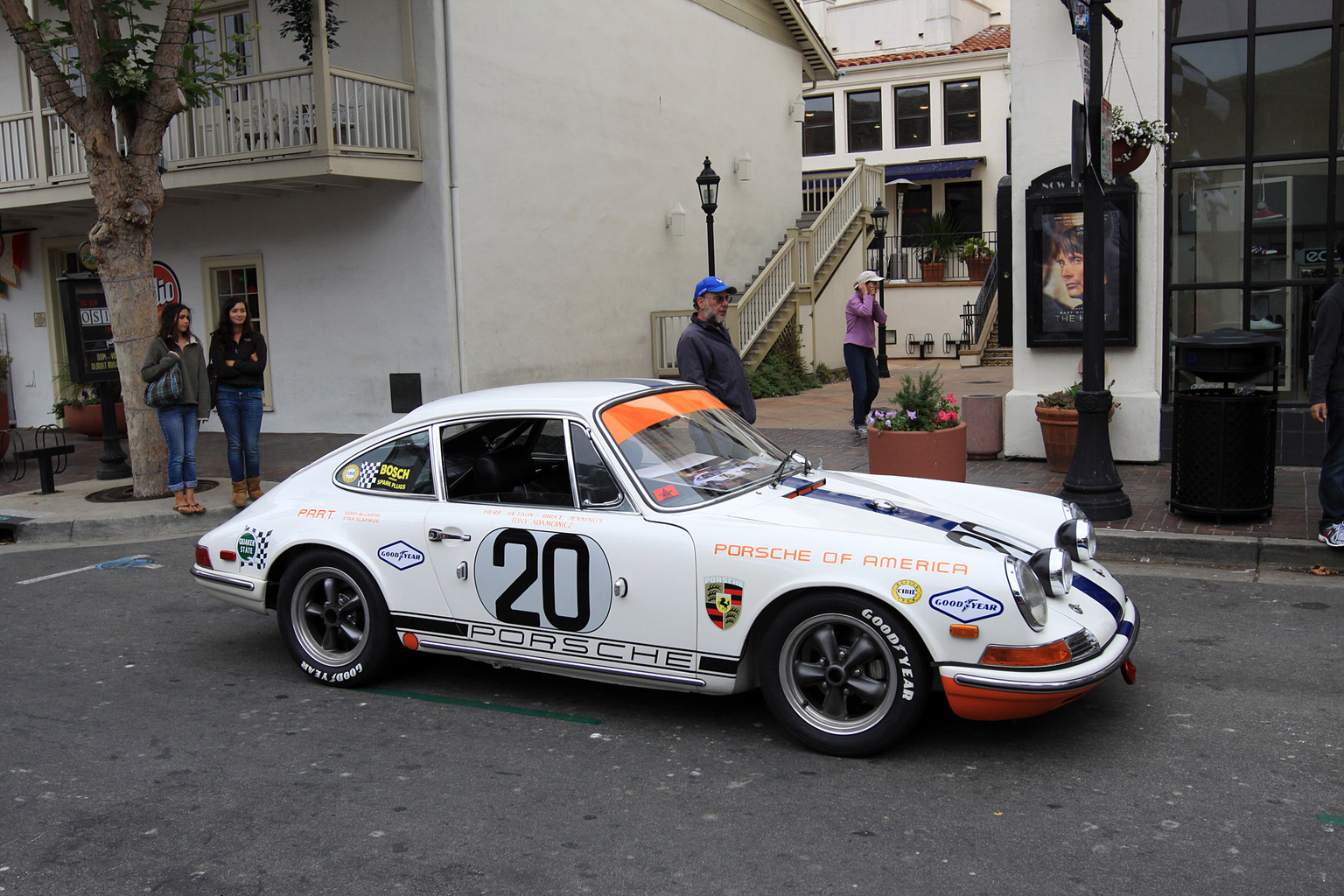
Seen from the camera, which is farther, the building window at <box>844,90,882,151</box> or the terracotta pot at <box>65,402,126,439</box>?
the building window at <box>844,90,882,151</box>

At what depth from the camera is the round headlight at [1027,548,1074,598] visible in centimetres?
415

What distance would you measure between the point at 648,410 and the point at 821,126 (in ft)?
93.6

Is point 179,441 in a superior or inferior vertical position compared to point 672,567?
superior

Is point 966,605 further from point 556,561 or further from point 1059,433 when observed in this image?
point 1059,433

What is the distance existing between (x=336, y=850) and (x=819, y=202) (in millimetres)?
21845

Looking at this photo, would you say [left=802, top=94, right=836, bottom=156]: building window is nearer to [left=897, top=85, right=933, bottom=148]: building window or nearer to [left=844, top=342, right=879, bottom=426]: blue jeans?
[left=897, top=85, right=933, bottom=148]: building window

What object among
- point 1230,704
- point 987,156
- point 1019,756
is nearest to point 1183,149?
point 1230,704

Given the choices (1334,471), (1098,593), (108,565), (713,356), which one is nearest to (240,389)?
(108,565)

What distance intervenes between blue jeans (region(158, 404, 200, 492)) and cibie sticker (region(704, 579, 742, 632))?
669 cm

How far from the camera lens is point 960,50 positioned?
29.8 m

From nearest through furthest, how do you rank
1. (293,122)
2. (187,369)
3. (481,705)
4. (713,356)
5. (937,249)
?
(481,705), (713,356), (187,369), (293,122), (937,249)

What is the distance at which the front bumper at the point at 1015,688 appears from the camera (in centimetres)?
388

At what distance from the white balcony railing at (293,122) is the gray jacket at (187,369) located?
4074mm

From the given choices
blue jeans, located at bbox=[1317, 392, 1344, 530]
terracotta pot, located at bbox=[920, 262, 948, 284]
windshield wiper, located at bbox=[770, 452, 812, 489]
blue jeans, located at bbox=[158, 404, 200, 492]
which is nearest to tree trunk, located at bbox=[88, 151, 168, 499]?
blue jeans, located at bbox=[158, 404, 200, 492]
